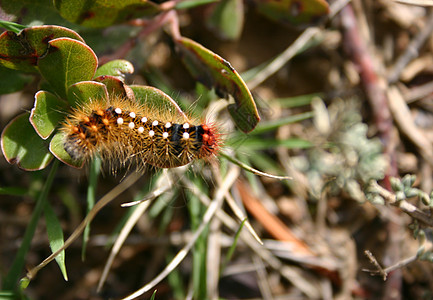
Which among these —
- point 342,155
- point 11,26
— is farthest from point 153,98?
Result: point 342,155

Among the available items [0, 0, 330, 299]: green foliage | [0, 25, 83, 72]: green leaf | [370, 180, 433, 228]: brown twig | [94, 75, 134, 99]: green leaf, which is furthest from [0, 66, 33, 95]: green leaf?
[370, 180, 433, 228]: brown twig

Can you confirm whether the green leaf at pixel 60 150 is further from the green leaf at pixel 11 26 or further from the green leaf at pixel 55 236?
the green leaf at pixel 11 26

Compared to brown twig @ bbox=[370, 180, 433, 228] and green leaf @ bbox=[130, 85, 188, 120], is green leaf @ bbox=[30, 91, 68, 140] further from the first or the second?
brown twig @ bbox=[370, 180, 433, 228]

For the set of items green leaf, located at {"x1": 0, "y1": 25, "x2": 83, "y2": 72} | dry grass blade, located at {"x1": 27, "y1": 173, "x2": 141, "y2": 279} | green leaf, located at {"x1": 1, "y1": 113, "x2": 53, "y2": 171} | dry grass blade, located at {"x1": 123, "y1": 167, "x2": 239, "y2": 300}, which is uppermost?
green leaf, located at {"x1": 0, "y1": 25, "x2": 83, "y2": 72}

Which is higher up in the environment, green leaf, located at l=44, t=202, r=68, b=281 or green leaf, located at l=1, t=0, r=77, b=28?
green leaf, located at l=1, t=0, r=77, b=28

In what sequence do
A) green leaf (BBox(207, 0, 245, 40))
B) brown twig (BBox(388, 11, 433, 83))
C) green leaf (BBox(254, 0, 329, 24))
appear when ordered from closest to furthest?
green leaf (BBox(254, 0, 329, 24))
green leaf (BBox(207, 0, 245, 40))
brown twig (BBox(388, 11, 433, 83))

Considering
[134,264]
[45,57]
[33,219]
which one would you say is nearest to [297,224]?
[134,264]

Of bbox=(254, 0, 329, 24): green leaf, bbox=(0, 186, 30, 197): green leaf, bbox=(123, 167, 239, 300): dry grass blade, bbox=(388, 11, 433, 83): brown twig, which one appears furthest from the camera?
bbox=(388, 11, 433, 83): brown twig

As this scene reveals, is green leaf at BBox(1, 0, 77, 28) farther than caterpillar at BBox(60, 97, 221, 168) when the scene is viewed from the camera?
Yes

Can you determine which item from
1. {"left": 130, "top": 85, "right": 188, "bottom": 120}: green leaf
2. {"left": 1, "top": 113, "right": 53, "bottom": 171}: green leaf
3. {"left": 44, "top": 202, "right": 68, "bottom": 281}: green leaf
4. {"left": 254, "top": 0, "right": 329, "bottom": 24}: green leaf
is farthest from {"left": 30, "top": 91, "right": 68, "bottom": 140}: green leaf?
{"left": 254, "top": 0, "right": 329, "bottom": 24}: green leaf
